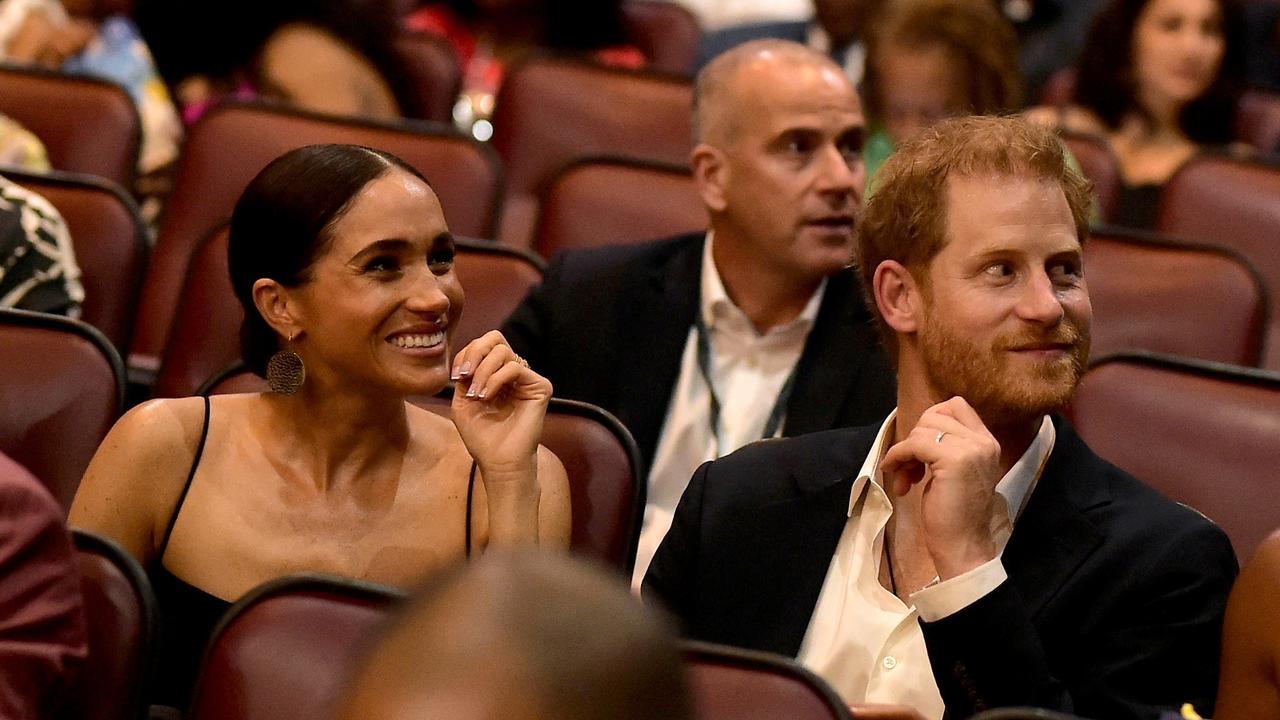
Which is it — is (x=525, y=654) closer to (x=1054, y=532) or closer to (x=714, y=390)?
(x=1054, y=532)

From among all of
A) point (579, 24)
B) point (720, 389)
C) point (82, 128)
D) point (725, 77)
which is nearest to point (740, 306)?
point (720, 389)

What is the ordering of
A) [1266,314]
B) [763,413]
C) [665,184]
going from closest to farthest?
[763,413]
[1266,314]
[665,184]

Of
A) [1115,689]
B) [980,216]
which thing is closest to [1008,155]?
[980,216]

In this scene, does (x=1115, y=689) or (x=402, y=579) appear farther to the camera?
(x=402, y=579)

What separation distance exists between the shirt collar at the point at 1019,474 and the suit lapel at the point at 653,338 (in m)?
0.65

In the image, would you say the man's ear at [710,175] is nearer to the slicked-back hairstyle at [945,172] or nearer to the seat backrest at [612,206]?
the seat backrest at [612,206]

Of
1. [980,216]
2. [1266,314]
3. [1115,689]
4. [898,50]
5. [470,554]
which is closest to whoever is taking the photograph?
[1115,689]

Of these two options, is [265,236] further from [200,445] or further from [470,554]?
[470,554]

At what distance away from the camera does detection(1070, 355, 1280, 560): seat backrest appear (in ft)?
7.82

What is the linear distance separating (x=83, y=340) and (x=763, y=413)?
1045 mm

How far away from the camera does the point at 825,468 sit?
6.91 ft

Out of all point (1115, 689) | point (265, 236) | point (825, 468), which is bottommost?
point (1115, 689)

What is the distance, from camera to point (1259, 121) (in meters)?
4.36

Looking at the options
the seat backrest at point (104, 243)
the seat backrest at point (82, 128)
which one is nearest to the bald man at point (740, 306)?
the seat backrest at point (104, 243)
